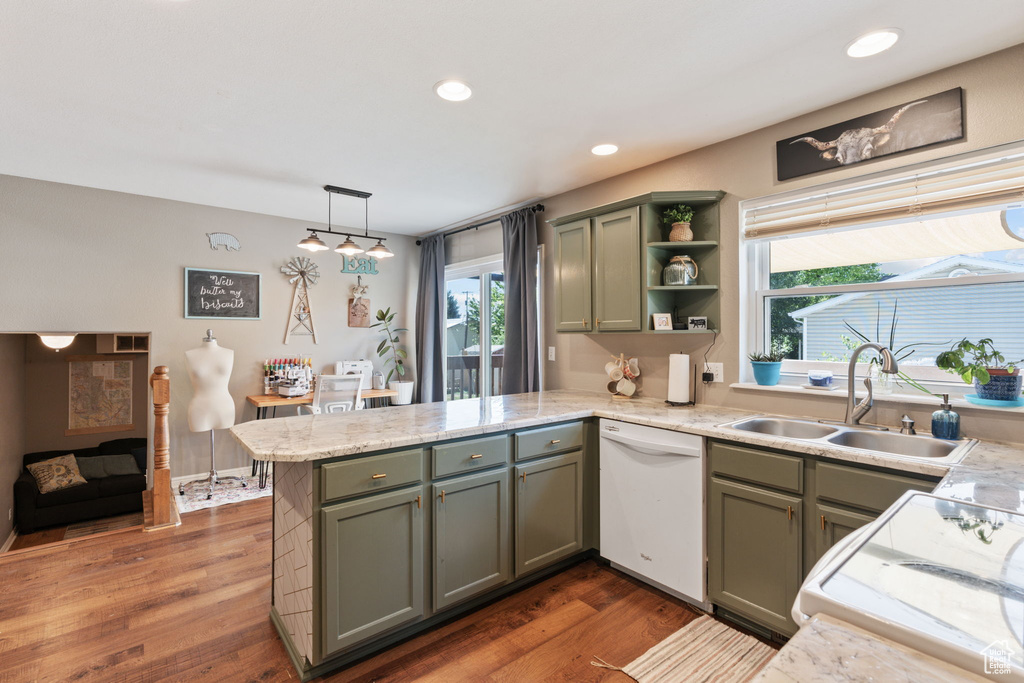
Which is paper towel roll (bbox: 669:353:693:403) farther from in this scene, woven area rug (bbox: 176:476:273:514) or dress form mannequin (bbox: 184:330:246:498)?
dress form mannequin (bbox: 184:330:246:498)

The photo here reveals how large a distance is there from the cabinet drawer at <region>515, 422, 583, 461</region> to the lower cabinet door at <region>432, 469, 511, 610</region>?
162mm

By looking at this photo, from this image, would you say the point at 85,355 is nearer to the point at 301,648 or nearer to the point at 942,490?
the point at 301,648

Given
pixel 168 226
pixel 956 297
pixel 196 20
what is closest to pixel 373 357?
pixel 168 226

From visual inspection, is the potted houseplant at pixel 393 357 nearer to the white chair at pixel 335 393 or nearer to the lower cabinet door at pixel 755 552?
the white chair at pixel 335 393

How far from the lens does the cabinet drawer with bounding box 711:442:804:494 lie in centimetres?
200

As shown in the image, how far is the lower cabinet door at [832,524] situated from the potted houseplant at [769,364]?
897 mm

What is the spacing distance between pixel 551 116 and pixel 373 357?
372 centimetres

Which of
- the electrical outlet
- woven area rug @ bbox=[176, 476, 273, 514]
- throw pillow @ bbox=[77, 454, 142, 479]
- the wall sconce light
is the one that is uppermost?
the wall sconce light

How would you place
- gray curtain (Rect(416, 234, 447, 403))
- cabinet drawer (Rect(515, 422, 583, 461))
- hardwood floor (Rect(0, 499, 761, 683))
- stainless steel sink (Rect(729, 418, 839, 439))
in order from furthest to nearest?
gray curtain (Rect(416, 234, 447, 403)) → cabinet drawer (Rect(515, 422, 583, 461)) → stainless steel sink (Rect(729, 418, 839, 439)) → hardwood floor (Rect(0, 499, 761, 683))

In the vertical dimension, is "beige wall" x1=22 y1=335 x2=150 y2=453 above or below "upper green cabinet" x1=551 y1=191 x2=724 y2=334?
below

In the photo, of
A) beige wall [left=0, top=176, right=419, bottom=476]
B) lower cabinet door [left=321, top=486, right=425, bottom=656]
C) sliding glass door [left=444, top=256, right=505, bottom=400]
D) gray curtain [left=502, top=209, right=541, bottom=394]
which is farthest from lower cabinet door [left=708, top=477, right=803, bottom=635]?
beige wall [left=0, top=176, right=419, bottom=476]

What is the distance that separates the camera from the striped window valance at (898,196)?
6.61 feet

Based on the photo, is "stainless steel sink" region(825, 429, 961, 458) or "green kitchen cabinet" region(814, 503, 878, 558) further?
"stainless steel sink" region(825, 429, 961, 458)

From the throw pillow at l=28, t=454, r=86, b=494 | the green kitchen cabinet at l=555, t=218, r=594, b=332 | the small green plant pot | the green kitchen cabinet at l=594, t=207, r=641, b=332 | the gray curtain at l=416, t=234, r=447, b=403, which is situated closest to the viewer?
the small green plant pot
